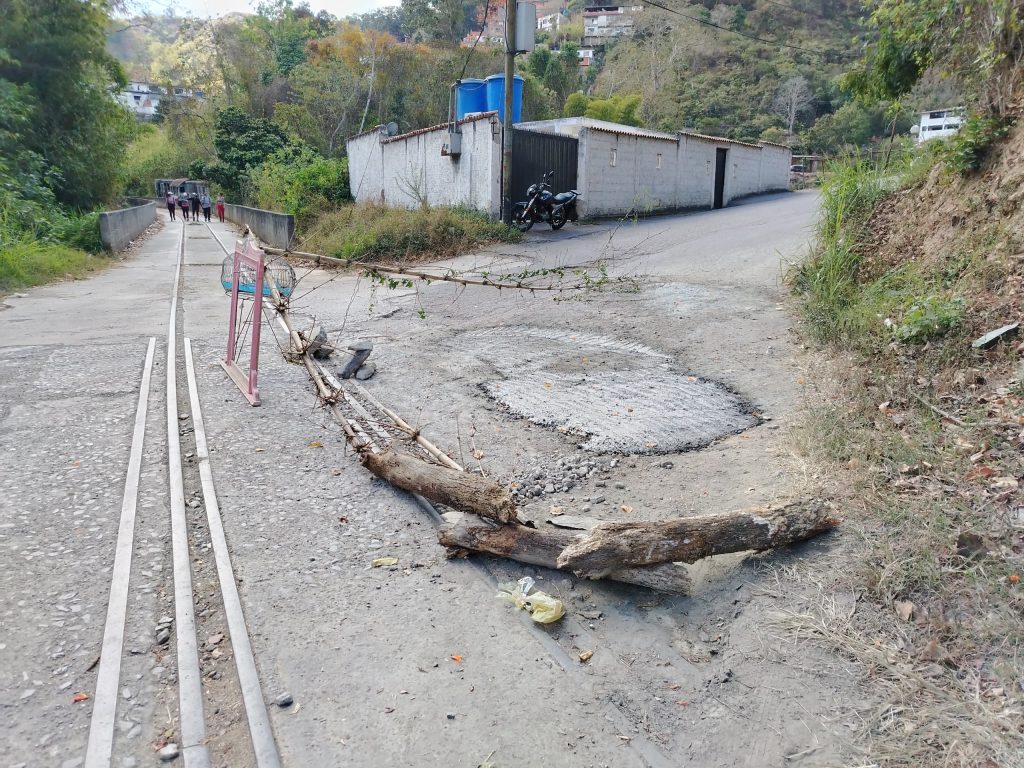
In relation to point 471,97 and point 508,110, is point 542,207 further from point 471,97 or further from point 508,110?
point 471,97

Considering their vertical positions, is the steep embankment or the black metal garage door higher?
the black metal garage door

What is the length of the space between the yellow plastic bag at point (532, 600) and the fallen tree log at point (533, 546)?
0.16 m

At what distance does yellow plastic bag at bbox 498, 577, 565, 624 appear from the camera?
3.21 metres

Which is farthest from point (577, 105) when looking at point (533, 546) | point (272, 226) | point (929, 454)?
point (533, 546)

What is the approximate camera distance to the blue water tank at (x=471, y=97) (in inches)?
802

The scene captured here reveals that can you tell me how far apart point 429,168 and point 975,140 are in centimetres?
1585

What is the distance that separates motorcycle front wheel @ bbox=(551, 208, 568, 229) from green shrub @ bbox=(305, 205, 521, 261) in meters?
1.39

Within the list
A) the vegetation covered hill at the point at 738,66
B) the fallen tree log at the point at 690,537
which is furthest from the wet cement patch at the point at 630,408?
the vegetation covered hill at the point at 738,66

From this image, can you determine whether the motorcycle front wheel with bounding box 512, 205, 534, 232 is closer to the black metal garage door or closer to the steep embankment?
the black metal garage door

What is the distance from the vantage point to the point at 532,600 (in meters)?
3.31

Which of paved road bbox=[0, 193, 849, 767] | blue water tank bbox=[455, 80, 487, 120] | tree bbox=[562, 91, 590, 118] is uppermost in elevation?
tree bbox=[562, 91, 590, 118]

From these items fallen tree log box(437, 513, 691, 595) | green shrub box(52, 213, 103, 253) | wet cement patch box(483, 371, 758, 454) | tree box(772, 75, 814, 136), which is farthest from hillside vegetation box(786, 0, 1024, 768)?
tree box(772, 75, 814, 136)

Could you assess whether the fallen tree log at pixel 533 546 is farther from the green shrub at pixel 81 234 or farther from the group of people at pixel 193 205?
the group of people at pixel 193 205

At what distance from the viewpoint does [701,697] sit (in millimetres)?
2768
